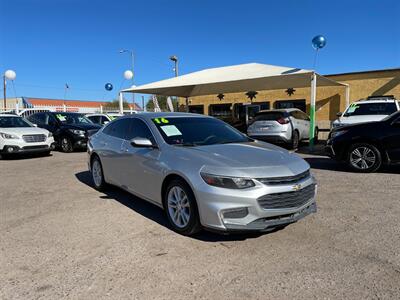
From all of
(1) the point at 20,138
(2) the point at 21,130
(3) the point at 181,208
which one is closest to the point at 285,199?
(3) the point at 181,208

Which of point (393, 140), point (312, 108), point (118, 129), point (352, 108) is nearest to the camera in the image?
point (118, 129)

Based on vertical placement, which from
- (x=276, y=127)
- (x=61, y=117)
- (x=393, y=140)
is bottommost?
(x=393, y=140)

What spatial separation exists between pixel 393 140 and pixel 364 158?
0.73 metres

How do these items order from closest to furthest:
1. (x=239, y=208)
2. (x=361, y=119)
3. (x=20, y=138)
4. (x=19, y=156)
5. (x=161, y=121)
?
(x=239, y=208), (x=161, y=121), (x=361, y=119), (x=20, y=138), (x=19, y=156)

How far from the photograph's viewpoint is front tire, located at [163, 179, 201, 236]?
4164 millimetres

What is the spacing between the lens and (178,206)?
175 inches

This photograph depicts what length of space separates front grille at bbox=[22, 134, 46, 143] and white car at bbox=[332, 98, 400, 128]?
32.1 ft

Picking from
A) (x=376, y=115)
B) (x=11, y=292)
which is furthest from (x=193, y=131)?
(x=376, y=115)

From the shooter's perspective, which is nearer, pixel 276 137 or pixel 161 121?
pixel 161 121

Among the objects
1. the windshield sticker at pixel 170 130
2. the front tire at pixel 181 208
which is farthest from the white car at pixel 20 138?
the front tire at pixel 181 208

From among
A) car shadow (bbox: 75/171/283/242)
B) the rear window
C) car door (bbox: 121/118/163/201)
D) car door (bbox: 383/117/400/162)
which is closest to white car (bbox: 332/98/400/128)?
the rear window

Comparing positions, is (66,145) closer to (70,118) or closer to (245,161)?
(70,118)

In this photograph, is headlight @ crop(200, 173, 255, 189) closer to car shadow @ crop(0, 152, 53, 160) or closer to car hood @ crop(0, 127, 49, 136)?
car hood @ crop(0, 127, 49, 136)

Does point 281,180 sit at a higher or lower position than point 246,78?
lower
